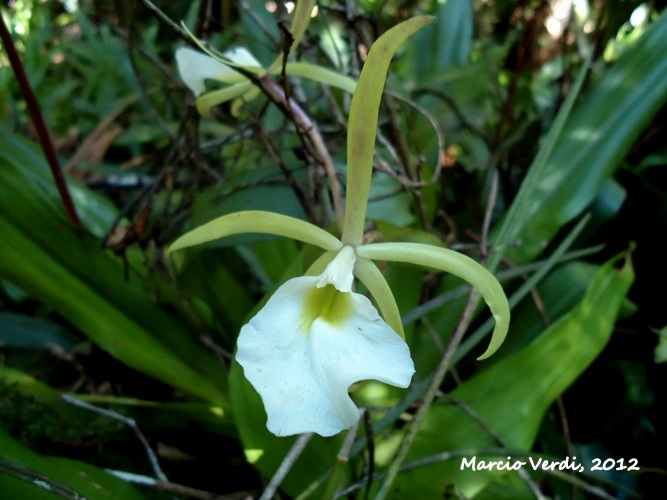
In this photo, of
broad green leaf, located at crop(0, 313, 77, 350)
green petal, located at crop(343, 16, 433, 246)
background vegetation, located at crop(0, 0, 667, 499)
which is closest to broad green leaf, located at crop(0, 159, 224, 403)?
background vegetation, located at crop(0, 0, 667, 499)

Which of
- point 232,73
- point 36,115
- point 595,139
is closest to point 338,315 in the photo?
point 232,73

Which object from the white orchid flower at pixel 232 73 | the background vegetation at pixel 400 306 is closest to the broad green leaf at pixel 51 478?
the background vegetation at pixel 400 306

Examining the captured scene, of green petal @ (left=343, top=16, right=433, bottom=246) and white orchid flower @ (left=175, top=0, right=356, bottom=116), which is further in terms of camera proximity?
white orchid flower @ (left=175, top=0, right=356, bottom=116)

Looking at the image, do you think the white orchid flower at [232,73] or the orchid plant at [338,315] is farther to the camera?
the white orchid flower at [232,73]

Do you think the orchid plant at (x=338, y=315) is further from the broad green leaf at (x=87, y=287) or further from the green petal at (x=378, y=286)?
the broad green leaf at (x=87, y=287)

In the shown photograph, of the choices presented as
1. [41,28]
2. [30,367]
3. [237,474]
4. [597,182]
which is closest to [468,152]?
[597,182]

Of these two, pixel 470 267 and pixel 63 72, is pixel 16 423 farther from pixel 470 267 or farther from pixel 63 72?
pixel 63 72

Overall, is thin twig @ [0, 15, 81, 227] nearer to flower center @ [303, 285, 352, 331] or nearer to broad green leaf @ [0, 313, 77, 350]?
broad green leaf @ [0, 313, 77, 350]
